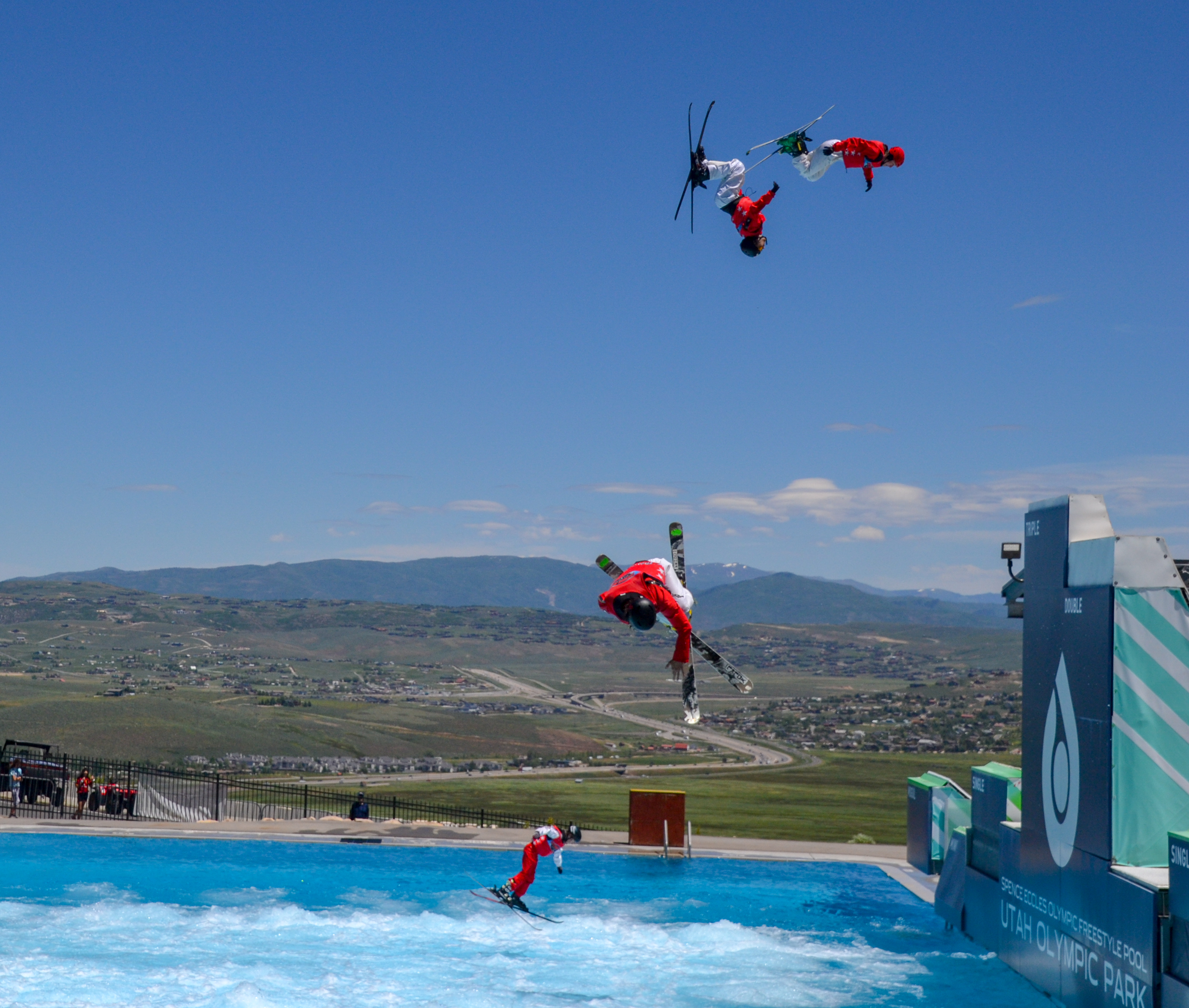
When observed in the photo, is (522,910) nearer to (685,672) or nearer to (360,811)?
(360,811)

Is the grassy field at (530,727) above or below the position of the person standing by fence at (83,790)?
below

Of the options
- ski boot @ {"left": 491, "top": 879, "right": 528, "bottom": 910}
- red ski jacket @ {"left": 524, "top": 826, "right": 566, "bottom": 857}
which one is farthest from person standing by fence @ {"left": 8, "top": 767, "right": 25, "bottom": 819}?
red ski jacket @ {"left": 524, "top": 826, "right": 566, "bottom": 857}

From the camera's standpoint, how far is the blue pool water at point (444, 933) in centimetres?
2302

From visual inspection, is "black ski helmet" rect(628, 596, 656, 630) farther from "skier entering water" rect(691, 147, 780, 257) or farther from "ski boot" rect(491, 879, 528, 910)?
"ski boot" rect(491, 879, 528, 910)

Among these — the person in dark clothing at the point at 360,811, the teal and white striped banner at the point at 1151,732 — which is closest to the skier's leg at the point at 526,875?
the person in dark clothing at the point at 360,811

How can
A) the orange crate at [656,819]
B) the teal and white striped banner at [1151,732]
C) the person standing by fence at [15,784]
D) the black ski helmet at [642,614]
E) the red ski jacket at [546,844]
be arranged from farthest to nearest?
1. the person standing by fence at [15,784]
2. the orange crate at [656,819]
3. the red ski jacket at [546,844]
4. the teal and white striped banner at [1151,732]
5. the black ski helmet at [642,614]

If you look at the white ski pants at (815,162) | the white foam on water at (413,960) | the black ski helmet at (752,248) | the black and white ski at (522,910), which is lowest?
the white foam on water at (413,960)

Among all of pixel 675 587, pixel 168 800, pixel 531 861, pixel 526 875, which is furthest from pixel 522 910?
pixel 168 800

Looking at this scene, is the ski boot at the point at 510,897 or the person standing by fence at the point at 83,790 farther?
the person standing by fence at the point at 83,790

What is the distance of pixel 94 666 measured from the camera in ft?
563

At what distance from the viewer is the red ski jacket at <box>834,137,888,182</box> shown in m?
15.0

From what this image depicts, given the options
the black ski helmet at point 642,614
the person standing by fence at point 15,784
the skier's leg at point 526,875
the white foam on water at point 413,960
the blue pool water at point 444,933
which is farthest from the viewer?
the person standing by fence at point 15,784

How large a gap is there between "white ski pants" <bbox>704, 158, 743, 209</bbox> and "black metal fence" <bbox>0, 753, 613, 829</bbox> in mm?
27155

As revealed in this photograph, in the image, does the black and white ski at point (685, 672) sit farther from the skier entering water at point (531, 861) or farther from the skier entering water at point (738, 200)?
the skier entering water at point (531, 861)
